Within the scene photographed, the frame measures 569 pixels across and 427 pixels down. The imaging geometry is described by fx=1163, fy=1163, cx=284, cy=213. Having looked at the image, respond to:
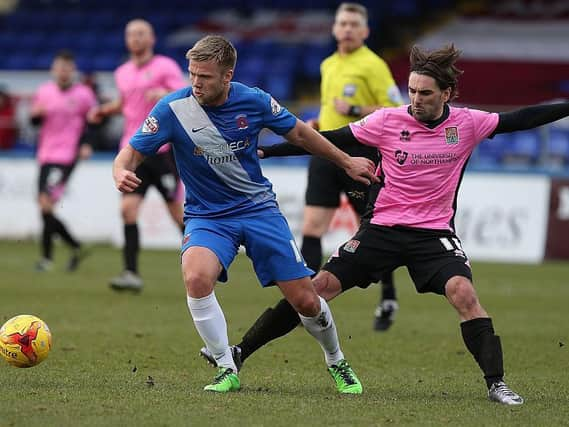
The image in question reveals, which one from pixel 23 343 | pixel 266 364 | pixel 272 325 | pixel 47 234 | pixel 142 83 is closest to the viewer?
pixel 23 343

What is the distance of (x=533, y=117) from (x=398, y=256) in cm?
107

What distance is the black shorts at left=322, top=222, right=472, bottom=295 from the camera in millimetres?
6348

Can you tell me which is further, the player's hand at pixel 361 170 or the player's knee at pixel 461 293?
the player's hand at pixel 361 170

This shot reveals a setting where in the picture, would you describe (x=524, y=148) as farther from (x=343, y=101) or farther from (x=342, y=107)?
(x=342, y=107)

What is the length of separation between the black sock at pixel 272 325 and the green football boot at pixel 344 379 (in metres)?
0.37

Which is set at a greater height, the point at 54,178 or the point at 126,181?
the point at 126,181

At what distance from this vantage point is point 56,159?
14047 mm

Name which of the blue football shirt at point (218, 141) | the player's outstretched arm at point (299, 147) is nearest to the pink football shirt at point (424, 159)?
the player's outstretched arm at point (299, 147)

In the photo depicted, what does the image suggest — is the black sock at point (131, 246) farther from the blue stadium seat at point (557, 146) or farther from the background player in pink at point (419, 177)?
the blue stadium seat at point (557, 146)

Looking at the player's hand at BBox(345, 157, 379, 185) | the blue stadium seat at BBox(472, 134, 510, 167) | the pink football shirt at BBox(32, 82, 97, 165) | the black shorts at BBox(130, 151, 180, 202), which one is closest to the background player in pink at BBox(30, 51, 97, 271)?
the pink football shirt at BBox(32, 82, 97, 165)

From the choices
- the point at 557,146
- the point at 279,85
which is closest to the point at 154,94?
the point at 557,146

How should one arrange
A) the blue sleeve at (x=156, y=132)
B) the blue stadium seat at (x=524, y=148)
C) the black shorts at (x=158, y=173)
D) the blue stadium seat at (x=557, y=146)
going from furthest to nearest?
the blue stadium seat at (x=524, y=148) < the blue stadium seat at (x=557, y=146) < the black shorts at (x=158, y=173) < the blue sleeve at (x=156, y=132)

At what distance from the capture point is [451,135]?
21.2 ft

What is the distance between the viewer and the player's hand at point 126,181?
5945mm
